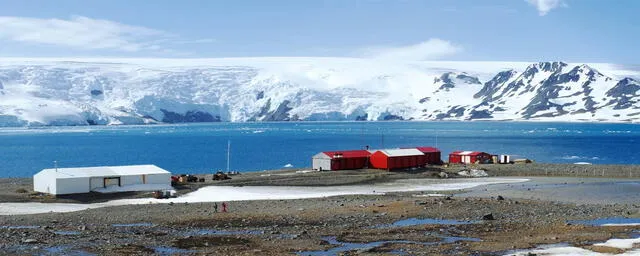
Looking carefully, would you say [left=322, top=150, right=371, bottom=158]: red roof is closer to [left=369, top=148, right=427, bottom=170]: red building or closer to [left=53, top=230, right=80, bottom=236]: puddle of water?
[left=369, top=148, right=427, bottom=170]: red building

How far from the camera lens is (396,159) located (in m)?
81.4

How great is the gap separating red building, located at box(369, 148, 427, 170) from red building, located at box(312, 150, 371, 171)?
3.72 ft

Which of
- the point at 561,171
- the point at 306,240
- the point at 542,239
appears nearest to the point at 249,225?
the point at 306,240

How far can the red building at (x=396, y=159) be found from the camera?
8088 centimetres

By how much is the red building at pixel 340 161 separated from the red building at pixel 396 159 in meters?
1.13

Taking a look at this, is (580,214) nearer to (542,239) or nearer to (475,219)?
(475,219)

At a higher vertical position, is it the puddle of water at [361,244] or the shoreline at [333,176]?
the shoreline at [333,176]

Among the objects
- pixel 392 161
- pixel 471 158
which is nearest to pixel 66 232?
pixel 392 161

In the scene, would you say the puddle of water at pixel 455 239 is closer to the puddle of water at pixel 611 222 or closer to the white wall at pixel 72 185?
the puddle of water at pixel 611 222

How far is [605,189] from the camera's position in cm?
6494

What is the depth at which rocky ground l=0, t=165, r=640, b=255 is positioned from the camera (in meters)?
34.3

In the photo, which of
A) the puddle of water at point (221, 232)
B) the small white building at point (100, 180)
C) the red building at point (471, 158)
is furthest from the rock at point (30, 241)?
the red building at point (471, 158)

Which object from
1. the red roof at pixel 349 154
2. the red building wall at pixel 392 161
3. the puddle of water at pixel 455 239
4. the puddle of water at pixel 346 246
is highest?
the red roof at pixel 349 154

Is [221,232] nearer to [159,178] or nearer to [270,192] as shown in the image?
[270,192]
